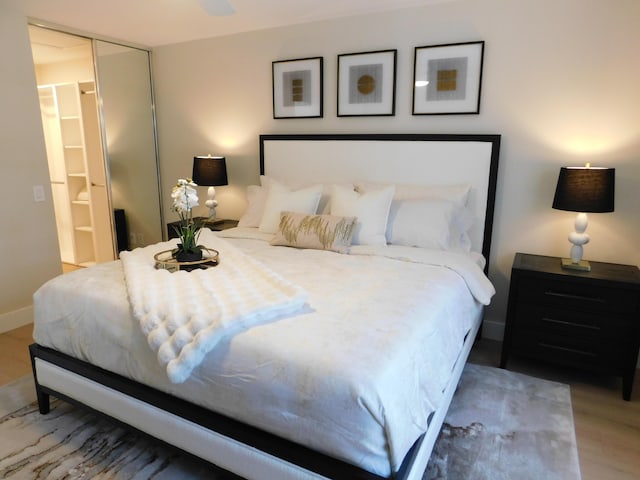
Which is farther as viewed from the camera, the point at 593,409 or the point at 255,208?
the point at 255,208

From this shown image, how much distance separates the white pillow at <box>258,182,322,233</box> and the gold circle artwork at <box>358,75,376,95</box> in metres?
0.89

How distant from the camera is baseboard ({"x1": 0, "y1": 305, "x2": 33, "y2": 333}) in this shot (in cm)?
331

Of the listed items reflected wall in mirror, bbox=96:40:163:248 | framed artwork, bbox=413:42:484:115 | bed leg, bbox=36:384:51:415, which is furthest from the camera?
reflected wall in mirror, bbox=96:40:163:248

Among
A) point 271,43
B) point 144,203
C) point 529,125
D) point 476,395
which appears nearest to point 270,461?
point 476,395

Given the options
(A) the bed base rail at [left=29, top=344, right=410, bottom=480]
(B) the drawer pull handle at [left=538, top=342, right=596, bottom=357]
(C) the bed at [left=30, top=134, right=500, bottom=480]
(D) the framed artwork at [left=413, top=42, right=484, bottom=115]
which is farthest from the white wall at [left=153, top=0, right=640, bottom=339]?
(A) the bed base rail at [left=29, top=344, right=410, bottom=480]

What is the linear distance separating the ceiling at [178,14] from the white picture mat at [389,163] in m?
0.99

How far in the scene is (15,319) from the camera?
339 centimetres

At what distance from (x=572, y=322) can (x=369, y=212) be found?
4.62 ft

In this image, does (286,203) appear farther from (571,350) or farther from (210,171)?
(571,350)

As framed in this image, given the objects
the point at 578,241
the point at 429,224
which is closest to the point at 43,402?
the point at 429,224

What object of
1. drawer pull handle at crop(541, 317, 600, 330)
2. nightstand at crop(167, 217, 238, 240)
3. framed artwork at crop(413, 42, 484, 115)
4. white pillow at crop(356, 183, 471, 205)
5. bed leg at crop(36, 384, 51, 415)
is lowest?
bed leg at crop(36, 384, 51, 415)

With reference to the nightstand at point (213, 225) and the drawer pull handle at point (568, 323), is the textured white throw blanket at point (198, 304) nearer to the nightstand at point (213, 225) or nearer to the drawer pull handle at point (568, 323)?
the nightstand at point (213, 225)

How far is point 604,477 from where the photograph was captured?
1854 millimetres

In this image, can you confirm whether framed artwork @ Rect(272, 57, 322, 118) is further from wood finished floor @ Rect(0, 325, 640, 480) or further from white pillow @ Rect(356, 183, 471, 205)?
wood finished floor @ Rect(0, 325, 640, 480)
